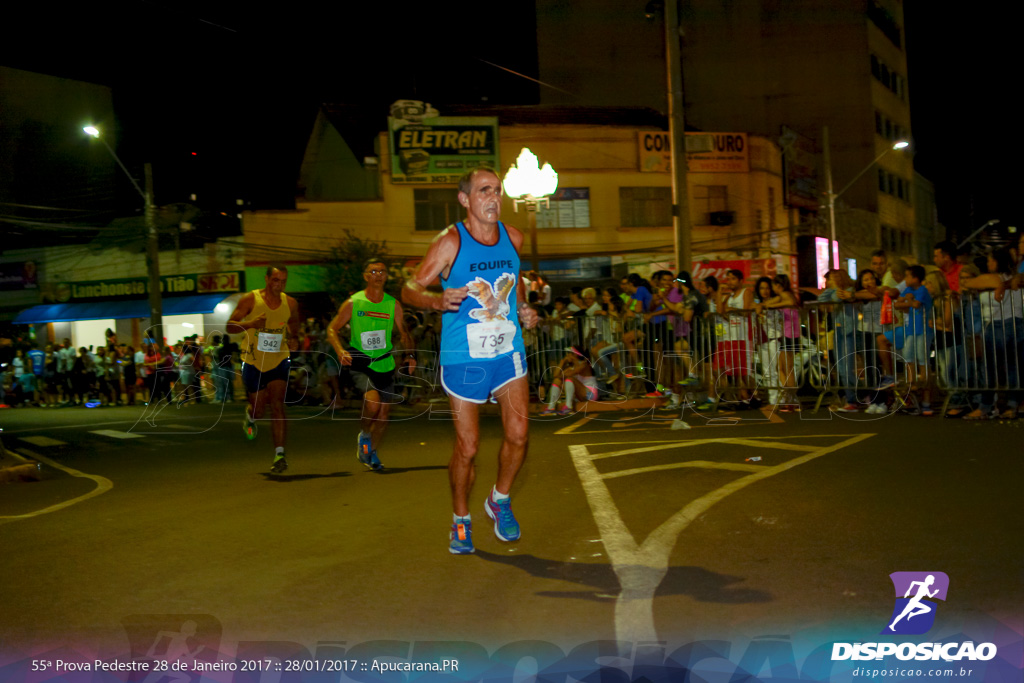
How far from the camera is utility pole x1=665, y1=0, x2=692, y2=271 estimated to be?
18.0m

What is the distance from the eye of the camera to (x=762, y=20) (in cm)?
4869

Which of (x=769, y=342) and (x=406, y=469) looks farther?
(x=769, y=342)

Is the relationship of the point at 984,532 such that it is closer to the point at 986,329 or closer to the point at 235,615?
the point at 235,615

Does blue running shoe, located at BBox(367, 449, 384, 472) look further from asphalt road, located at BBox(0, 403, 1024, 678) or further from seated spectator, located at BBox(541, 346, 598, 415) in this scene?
seated spectator, located at BBox(541, 346, 598, 415)

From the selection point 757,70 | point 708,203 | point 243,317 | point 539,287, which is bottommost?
point 243,317

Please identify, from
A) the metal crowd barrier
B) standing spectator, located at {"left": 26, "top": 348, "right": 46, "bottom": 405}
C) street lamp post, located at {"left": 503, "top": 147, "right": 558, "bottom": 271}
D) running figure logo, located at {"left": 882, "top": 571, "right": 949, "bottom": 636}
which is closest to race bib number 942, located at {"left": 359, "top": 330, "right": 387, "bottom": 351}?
the metal crowd barrier

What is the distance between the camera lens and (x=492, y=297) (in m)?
5.36

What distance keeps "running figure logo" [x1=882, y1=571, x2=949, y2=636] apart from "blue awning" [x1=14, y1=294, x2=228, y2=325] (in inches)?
1353

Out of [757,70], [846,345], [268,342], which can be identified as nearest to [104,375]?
[268,342]

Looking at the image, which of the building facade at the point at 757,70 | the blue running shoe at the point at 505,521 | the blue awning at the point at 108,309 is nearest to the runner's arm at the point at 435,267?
the blue running shoe at the point at 505,521

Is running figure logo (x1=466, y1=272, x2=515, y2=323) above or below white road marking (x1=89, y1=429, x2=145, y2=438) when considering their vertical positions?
above

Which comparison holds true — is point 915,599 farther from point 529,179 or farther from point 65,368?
point 65,368

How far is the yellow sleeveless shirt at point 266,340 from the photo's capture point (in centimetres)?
938

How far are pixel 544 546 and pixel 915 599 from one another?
6.71ft
